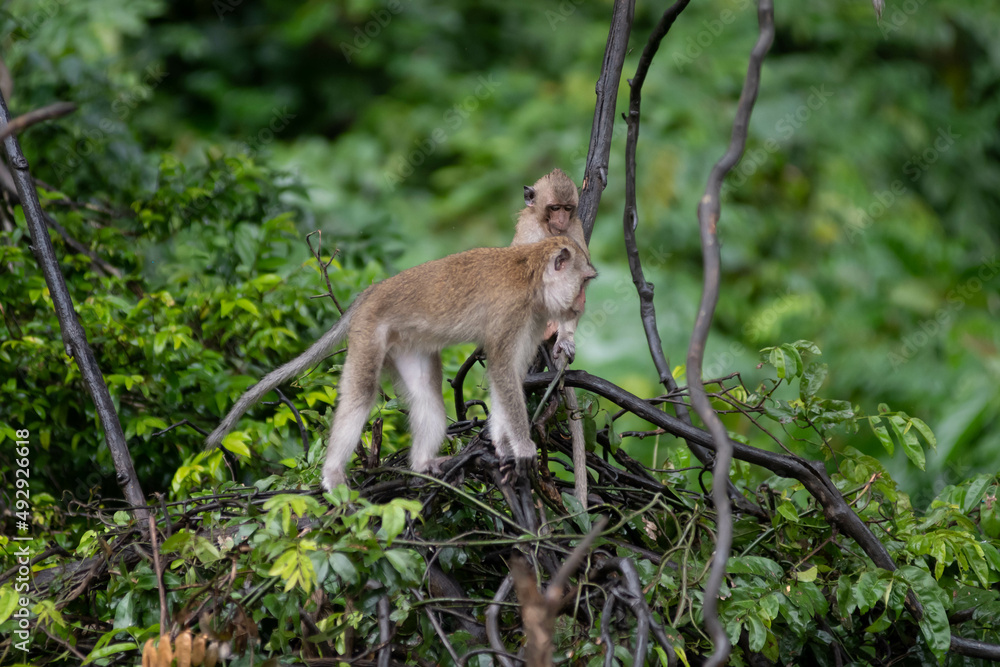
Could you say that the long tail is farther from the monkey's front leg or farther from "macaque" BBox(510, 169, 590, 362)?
"macaque" BBox(510, 169, 590, 362)

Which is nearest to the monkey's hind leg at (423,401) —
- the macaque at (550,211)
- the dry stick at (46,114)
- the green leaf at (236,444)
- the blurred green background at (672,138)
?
the green leaf at (236,444)

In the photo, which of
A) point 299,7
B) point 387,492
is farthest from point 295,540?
point 299,7

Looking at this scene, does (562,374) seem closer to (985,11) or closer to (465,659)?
(465,659)

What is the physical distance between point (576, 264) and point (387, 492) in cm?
103

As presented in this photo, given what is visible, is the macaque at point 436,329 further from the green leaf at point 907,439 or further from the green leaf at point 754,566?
the green leaf at point 907,439

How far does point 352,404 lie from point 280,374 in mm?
325

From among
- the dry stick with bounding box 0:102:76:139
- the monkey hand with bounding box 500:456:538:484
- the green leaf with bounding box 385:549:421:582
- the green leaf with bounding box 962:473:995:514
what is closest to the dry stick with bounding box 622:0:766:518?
the monkey hand with bounding box 500:456:538:484

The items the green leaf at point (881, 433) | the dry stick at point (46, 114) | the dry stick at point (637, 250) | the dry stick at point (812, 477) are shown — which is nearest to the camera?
the dry stick at point (46, 114)

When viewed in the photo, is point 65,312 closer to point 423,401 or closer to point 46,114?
point 423,401

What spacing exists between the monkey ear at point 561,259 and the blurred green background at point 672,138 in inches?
104

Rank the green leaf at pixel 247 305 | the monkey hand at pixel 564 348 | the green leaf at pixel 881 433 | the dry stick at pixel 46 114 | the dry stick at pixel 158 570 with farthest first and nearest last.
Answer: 1. the green leaf at pixel 247 305
2. the monkey hand at pixel 564 348
3. the green leaf at pixel 881 433
4. the dry stick at pixel 158 570
5. the dry stick at pixel 46 114

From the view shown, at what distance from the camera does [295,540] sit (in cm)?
197

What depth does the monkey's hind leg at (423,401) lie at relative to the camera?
110 inches

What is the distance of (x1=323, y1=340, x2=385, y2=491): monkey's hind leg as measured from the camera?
2633 mm
